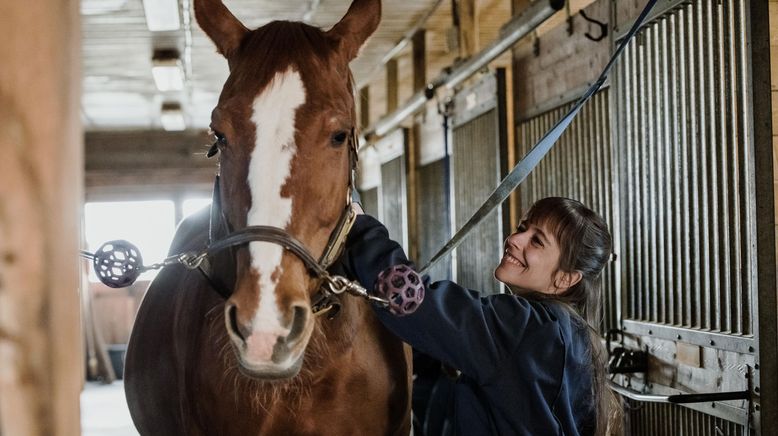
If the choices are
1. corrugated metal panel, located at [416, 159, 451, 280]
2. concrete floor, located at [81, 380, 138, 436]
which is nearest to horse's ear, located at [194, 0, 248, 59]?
concrete floor, located at [81, 380, 138, 436]

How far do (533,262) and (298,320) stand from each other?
68cm

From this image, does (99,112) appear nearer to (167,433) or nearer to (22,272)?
(167,433)

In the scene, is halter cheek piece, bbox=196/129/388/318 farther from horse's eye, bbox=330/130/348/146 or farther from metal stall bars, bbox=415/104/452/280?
metal stall bars, bbox=415/104/452/280

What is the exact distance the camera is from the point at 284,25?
1459 mm

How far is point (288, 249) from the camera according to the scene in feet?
4.10

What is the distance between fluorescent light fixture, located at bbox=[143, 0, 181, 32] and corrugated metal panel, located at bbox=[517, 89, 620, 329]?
2.40 m

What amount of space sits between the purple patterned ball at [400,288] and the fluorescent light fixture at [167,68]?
5.75m

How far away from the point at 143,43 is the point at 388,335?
577 cm

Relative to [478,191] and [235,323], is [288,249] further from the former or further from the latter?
[478,191]

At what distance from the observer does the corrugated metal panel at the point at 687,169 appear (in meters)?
2.16

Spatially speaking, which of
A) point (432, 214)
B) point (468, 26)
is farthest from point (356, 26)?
point (432, 214)

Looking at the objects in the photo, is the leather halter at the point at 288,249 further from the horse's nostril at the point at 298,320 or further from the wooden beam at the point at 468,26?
the wooden beam at the point at 468,26

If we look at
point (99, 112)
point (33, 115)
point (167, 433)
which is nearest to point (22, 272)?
point (33, 115)

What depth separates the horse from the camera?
1.22 meters
